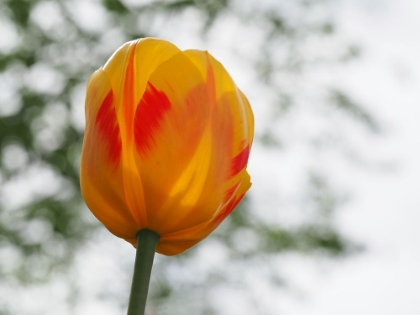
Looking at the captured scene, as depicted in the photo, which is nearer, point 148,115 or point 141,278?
point 141,278

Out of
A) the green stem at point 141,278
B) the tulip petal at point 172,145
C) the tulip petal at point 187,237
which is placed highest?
the tulip petal at point 172,145

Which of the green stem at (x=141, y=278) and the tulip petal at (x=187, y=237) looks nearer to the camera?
the green stem at (x=141, y=278)

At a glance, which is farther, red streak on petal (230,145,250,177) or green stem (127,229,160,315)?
red streak on petal (230,145,250,177)

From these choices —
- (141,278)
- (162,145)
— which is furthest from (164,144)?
(141,278)

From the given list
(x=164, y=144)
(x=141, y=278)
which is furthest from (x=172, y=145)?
(x=141, y=278)

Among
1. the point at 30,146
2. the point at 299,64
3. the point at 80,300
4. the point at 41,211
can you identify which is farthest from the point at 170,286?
the point at 299,64

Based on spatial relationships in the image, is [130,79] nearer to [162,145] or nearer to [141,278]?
[162,145]

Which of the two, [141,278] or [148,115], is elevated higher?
[148,115]

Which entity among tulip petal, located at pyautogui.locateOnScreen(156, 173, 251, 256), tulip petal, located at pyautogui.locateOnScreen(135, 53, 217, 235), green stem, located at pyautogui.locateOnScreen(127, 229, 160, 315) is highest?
tulip petal, located at pyautogui.locateOnScreen(135, 53, 217, 235)
